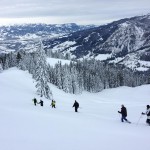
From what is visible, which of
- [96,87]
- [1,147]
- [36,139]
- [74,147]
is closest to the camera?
[1,147]

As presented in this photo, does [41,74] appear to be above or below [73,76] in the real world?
above

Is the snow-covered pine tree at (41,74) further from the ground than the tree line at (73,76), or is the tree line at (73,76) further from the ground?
the snow-covered pine tree at (41,74)

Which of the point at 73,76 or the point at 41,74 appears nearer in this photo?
the point at 41,74

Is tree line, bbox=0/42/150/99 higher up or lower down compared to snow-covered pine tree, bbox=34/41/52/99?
lower down

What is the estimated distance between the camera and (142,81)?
18288 centimetres

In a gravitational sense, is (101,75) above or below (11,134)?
below

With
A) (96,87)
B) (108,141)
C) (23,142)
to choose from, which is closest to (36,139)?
(23,142)

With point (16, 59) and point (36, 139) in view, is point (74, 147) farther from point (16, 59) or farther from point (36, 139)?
point (16, 59)

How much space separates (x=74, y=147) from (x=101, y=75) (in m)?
144

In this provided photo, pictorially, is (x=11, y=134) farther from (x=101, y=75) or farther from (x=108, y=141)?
(x=101, y=75)

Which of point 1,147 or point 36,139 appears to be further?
point 36,139

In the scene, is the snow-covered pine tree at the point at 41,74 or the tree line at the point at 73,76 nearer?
the snow-covered pine tree at the point at 41,74

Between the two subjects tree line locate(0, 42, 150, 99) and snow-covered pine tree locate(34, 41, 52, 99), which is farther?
tree line locate(0, 42, 150, 99)

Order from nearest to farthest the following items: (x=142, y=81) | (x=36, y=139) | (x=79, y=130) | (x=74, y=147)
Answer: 1. (x=74, y=147)
2. (x=36, y=139)
3. (x=79, y=130)
4. (x=142, y=81)
